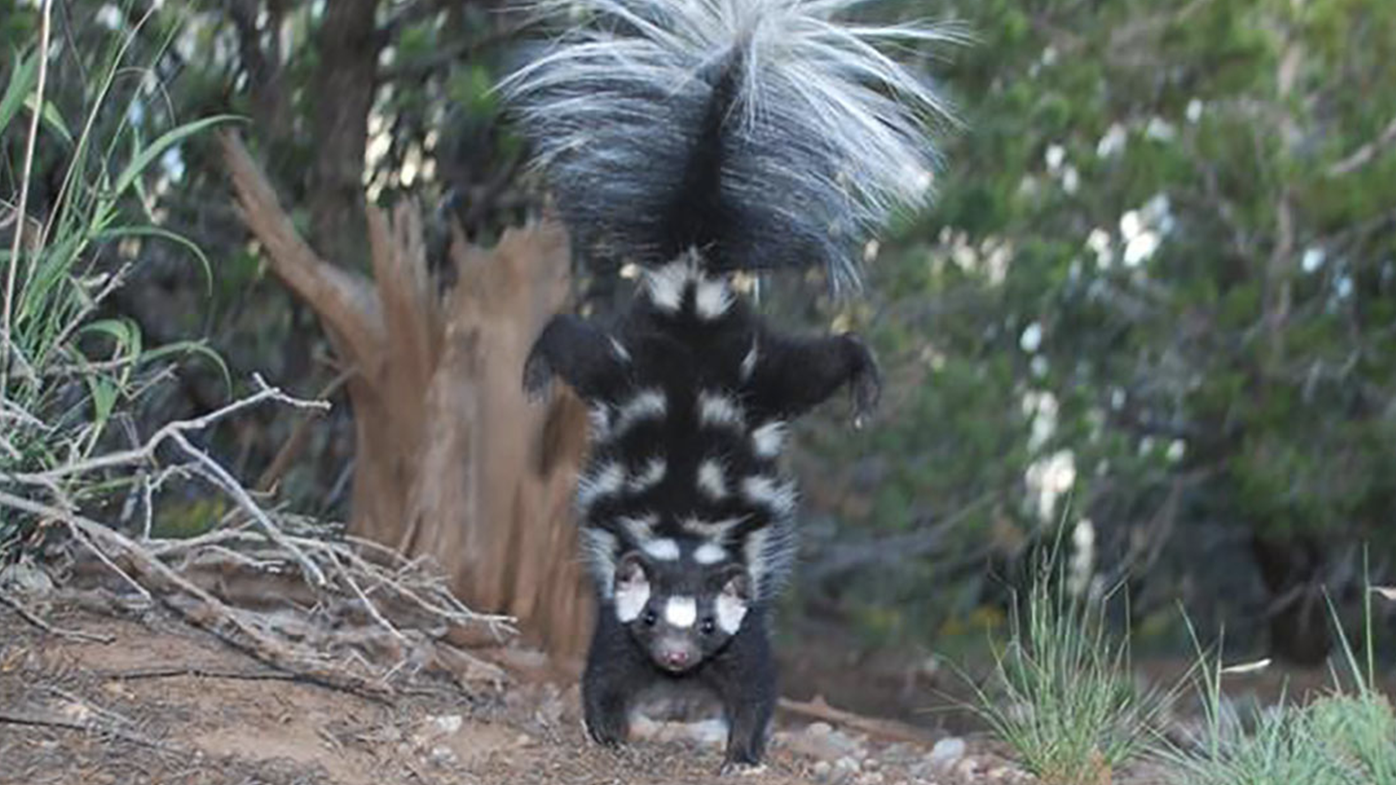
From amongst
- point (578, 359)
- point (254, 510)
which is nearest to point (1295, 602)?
point (578, 359)

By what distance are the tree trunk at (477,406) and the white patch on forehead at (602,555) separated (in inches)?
26.2

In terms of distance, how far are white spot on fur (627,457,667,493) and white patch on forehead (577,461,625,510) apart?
4cm

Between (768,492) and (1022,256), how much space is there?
2949 millimetres

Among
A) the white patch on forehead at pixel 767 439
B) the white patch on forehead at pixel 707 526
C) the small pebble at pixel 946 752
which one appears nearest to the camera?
the white patch on forehead at pixel 707 526

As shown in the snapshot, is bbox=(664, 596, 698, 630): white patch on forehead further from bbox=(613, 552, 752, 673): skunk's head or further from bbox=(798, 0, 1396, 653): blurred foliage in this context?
bbox=(798, 0, 1396, 653): blurred foliage

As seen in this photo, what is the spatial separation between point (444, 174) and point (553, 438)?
174 cm

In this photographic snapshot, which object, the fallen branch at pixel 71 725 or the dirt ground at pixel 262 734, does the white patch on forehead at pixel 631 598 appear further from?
the fallen branch at pixel 71 725

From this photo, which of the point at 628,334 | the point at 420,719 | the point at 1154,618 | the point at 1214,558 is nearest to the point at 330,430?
the point at 628,334

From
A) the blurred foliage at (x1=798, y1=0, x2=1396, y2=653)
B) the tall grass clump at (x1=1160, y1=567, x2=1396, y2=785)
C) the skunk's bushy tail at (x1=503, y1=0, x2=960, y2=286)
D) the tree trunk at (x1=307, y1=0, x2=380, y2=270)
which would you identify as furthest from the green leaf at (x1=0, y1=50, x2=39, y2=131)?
the blurred foliage at (x1=798, y1=0, x2=1396, y2=653)

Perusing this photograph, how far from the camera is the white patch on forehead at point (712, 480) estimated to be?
5383 millimetres

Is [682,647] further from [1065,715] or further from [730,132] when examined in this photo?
[730,132]

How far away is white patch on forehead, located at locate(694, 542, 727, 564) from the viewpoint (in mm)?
5234

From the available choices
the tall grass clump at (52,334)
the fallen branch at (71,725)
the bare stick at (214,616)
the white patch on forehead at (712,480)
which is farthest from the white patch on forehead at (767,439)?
the fallen branch at (71,725)

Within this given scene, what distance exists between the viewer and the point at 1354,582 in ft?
38.1
